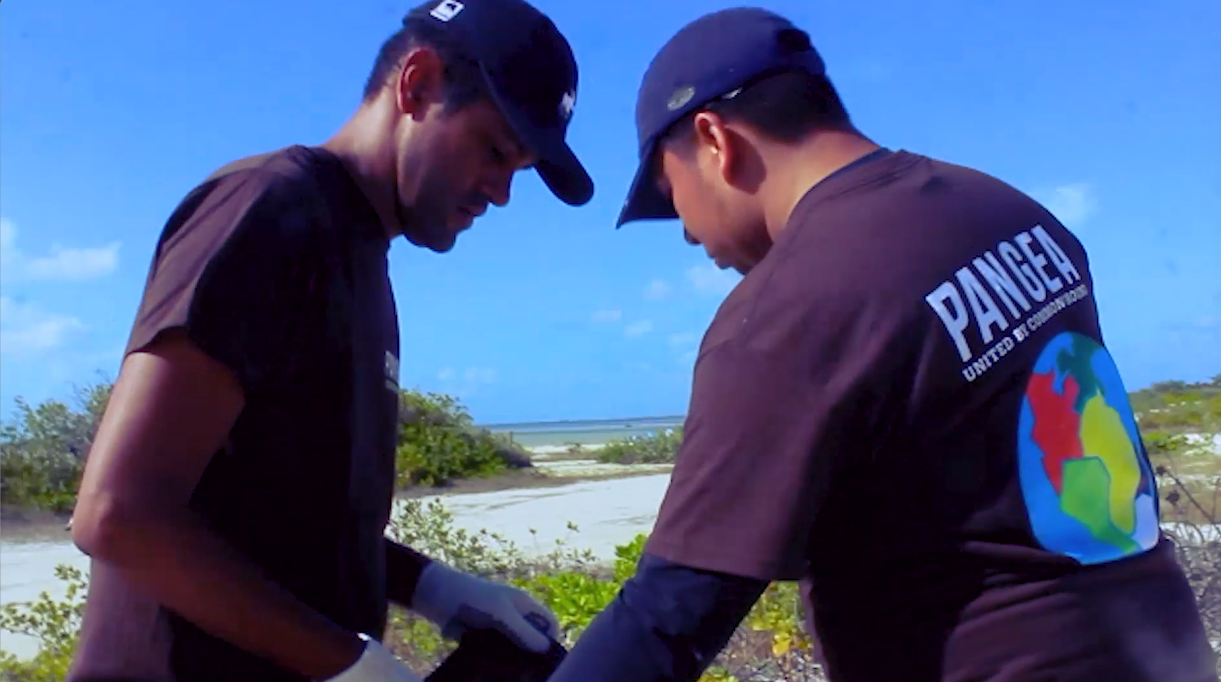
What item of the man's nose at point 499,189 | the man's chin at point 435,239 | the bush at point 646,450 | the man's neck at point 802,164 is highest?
the bush at point 646,450

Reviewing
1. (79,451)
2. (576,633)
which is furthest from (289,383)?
(79,451)

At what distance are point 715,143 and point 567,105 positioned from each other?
Result: 51 cm

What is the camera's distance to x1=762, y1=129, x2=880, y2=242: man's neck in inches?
67.2

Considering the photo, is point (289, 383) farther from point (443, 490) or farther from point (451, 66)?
point (443, 490)

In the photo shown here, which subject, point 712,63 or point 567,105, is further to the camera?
point 567,105

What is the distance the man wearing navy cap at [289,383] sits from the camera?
1.58m

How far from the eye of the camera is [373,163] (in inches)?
80.5

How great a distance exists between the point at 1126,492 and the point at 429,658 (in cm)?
316

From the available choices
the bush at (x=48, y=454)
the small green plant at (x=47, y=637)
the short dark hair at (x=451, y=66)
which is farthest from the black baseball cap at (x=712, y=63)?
the bush at (x=48, y=454)

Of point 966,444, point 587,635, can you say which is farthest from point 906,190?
point 587,635

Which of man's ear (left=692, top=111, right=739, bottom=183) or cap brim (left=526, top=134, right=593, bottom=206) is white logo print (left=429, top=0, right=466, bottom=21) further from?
man's ear (left=692, top=111, right=739, bottom=183)

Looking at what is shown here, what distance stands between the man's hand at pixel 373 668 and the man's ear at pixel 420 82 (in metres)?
0.87

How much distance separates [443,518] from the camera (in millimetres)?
5684

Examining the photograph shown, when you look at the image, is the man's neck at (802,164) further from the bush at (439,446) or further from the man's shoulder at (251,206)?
the bush at (439,446)
